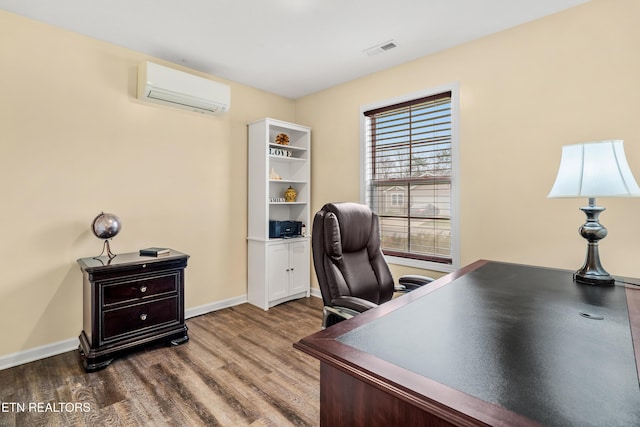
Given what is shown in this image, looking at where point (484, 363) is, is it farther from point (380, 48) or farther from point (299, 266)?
point (299, 266)

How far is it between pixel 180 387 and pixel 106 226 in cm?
140

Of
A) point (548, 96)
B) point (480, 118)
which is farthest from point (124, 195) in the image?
point (548, 96)

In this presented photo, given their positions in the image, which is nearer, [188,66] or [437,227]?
[437,227]

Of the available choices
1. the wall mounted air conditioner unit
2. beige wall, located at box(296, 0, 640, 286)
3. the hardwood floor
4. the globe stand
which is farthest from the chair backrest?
the wall mounted air conditioner unit

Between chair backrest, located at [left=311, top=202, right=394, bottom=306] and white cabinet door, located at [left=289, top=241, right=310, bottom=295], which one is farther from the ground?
chair backrest, located at [left=311, top=202, right=394, bottom=306]

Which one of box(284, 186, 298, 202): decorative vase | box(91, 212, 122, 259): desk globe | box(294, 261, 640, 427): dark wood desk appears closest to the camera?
box(294, 261, 640, 427): dark wood desk

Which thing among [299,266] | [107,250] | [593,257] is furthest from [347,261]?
[107,250]

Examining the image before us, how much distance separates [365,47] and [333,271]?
2.10 metres

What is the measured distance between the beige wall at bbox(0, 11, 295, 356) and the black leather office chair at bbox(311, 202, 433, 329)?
1925mm

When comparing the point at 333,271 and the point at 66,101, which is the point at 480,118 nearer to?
the point at 333,271

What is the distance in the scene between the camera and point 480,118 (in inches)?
105

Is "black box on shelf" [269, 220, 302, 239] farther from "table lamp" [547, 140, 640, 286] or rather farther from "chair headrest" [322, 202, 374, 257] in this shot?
"table lamp" [547, 140, 640, 286]

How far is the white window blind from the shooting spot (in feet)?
9.63

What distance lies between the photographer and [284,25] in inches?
98.0
